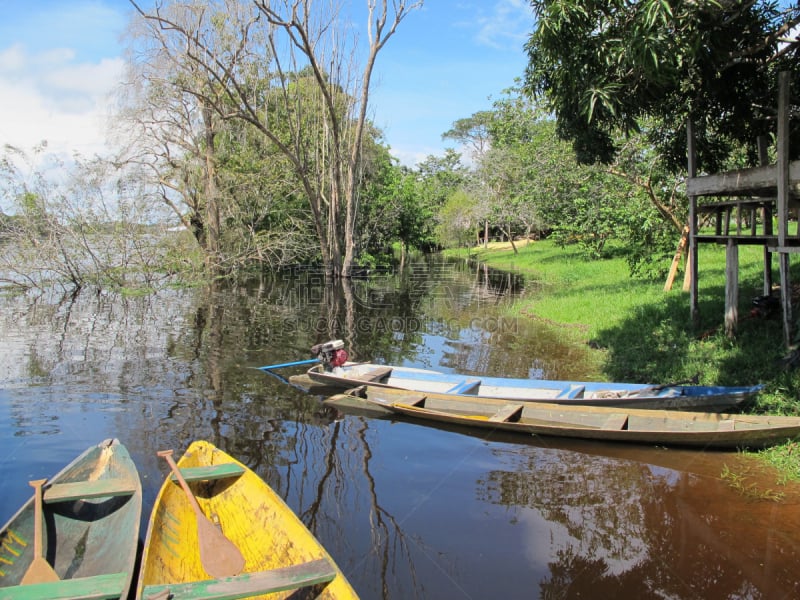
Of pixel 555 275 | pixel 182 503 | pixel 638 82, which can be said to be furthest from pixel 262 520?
pixel 555 275

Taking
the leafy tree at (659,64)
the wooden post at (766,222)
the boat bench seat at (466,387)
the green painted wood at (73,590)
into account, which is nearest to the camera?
the green painted wood at (73,590)

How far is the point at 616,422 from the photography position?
738 centimetres

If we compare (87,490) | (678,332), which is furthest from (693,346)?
(87,490)

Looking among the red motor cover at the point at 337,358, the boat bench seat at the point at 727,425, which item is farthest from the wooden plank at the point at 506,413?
the red motor cover at the point at 337,358

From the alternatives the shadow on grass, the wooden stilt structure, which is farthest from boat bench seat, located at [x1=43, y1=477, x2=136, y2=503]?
the wooden stilt structure

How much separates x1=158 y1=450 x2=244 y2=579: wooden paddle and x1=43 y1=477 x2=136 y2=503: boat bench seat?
2.46 ft

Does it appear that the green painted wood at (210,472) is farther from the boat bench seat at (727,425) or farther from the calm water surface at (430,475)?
the boat bench seat at (727,425)

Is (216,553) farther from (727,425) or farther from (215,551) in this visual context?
(727,425)

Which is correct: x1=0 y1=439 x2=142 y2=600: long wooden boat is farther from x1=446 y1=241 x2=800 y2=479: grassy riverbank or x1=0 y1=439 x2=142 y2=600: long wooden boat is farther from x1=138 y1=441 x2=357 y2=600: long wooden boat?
x1=446 y1=241 x2=800 y2=479: grassy riverbank

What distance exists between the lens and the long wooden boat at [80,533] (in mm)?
3820

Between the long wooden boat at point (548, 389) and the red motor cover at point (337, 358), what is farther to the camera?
the red motor cover at point (337, 358)

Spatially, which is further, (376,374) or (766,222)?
(766,222)

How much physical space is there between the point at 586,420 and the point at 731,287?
377cm

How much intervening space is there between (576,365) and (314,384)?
5.13m
